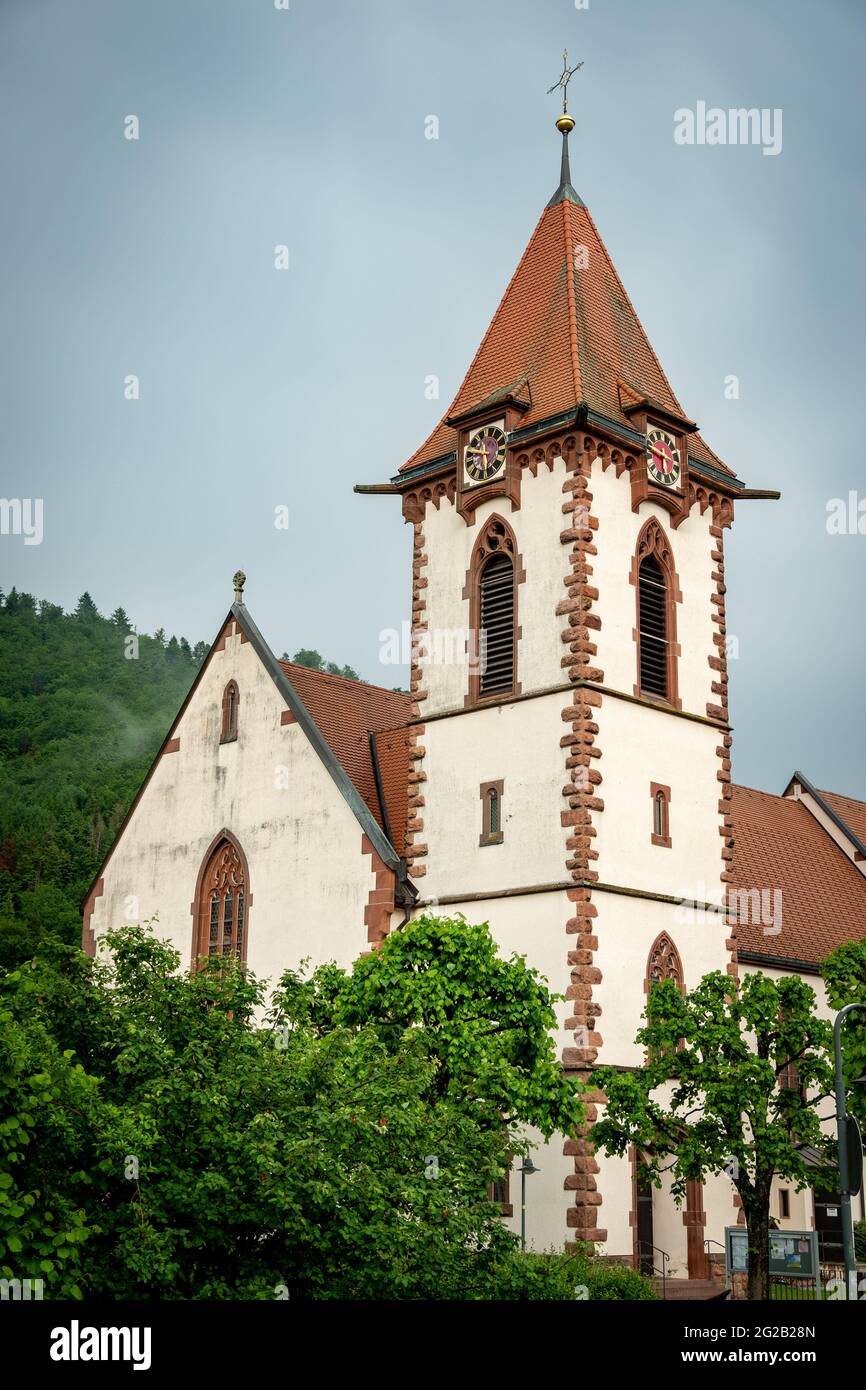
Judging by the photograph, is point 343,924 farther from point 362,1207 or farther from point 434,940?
point 362,1207

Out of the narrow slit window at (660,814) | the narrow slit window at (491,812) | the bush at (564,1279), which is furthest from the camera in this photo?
the narrow slit window at (660,814)

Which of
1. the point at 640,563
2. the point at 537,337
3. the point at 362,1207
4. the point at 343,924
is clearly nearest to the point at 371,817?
the point at 343,924

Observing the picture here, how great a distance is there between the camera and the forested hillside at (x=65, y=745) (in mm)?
90625

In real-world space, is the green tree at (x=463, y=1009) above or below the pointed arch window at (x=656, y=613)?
below

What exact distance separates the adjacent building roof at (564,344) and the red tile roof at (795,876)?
1198 cm

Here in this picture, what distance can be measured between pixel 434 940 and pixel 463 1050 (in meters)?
2.33

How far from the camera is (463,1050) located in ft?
83.5

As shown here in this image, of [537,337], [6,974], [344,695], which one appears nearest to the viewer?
[6,974]

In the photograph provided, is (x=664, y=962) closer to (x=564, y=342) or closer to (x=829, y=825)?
(x=564, y=342)

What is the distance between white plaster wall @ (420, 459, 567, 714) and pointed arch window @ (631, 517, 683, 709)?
1.96 meters

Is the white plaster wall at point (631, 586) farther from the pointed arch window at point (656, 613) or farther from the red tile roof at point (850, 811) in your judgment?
the red tile roof at point (850, 811)

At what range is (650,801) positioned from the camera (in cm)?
3309

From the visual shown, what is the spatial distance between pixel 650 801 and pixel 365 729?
29.0 ft

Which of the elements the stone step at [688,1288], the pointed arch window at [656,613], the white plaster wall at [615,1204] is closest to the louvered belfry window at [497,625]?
the pointed arch window at [656,613]
